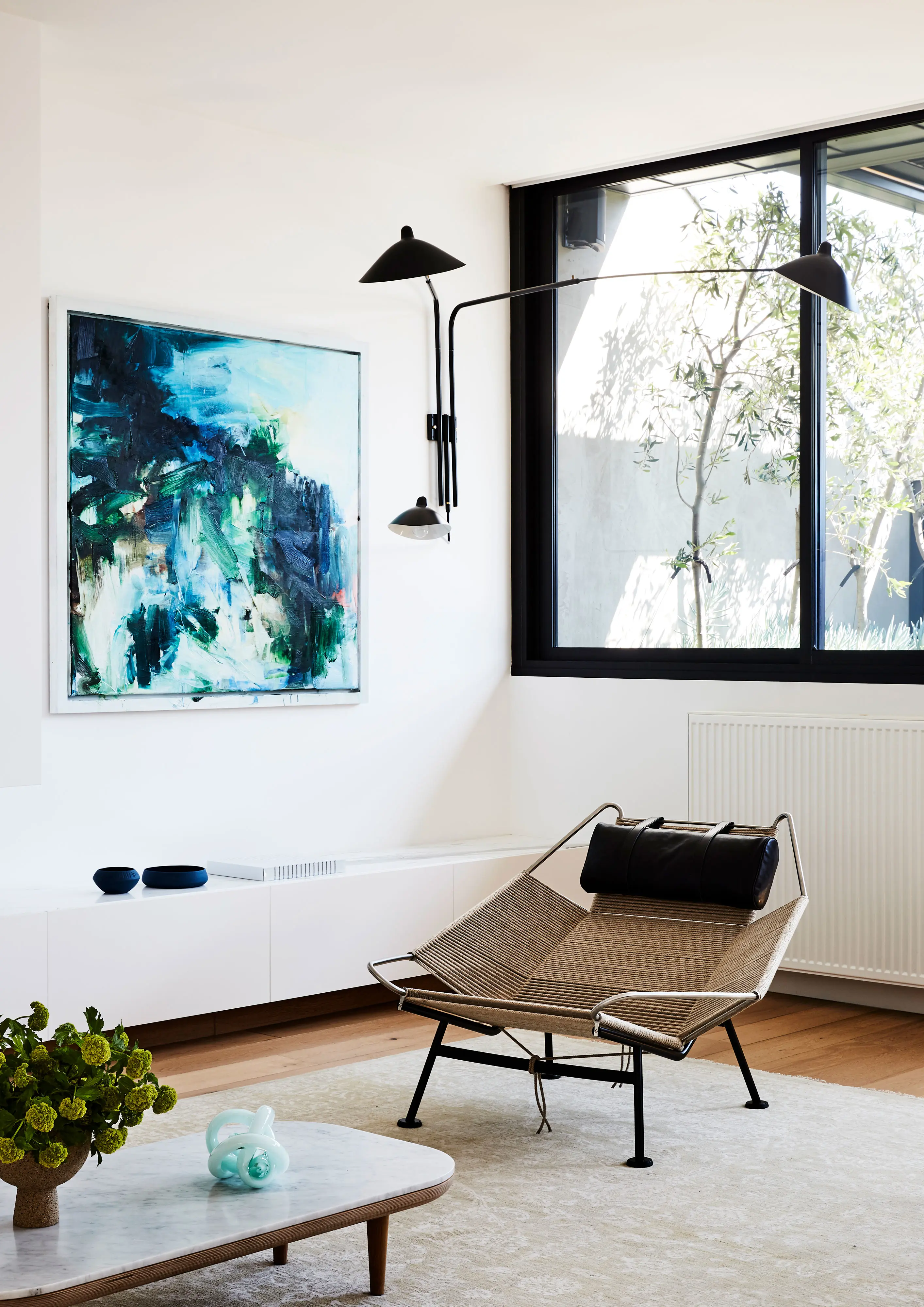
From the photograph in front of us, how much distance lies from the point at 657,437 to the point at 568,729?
1.23m

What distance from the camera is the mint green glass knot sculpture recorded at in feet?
8.43

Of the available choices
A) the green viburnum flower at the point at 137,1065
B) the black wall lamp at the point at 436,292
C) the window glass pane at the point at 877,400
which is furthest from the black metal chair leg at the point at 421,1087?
the window glass pane at the point at 877,400

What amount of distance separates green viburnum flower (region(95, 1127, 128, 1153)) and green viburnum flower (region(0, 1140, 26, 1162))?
0.42 feet

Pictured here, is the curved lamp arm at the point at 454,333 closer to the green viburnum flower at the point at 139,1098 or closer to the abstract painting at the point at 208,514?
the abstract painting at the point at 208,514

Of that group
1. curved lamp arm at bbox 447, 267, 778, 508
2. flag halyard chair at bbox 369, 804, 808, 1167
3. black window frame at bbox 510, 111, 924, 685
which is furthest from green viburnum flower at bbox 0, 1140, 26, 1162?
curved lamp arm at bbox 447, 267, 778, 508

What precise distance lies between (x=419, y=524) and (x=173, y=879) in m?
1.50

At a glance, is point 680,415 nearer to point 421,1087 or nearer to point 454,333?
point 454,333

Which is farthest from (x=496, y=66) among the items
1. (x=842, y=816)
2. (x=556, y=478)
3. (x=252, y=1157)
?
(x=252, y=1157)

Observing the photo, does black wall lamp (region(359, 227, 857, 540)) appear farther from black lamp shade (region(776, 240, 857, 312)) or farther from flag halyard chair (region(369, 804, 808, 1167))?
flag halyard chair (region(369, 804, 808, 1167))

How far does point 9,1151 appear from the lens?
2.25 meters

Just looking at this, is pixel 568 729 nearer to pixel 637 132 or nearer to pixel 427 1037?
pixel 427 1037

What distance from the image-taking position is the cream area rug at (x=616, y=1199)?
9.25ft

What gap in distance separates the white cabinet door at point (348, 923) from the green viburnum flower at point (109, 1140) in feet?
8.09

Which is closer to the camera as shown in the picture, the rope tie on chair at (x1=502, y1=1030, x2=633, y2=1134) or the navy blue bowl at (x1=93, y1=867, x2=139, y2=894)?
the rope tie on chair at (x1=502, y1=1030, x2=633, y2=1134)
